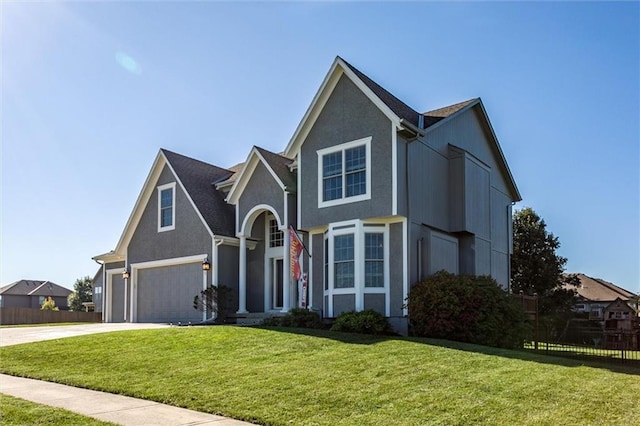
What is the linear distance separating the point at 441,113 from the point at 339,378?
1399 centimetres

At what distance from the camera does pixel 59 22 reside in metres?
14.4

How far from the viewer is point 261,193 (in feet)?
75.5

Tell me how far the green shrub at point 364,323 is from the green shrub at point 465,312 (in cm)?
85

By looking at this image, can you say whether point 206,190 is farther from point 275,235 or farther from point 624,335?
point 624,335

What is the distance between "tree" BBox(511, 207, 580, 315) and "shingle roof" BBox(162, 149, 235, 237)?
1921 cm

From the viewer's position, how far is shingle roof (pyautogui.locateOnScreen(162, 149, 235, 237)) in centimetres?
2458

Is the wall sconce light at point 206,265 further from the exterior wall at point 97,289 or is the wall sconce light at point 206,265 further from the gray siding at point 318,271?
the exterior wall at point 97,289

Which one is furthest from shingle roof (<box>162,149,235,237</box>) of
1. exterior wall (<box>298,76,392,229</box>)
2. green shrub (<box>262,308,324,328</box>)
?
green shrub (<box>262,308,324,328</box>)

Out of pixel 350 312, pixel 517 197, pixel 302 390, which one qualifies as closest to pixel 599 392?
pixel 302 390

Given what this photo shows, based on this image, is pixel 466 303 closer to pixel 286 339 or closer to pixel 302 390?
pixel 286 339

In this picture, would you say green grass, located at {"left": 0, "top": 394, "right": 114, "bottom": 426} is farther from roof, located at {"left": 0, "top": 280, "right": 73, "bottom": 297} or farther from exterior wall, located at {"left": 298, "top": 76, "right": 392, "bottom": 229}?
roof, located at {"left": 0, "top": 280, "right": 73, "bottom": 297}

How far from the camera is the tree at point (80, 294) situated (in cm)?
7582

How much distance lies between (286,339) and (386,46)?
25.5ft

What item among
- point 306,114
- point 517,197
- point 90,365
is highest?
point 306,114
